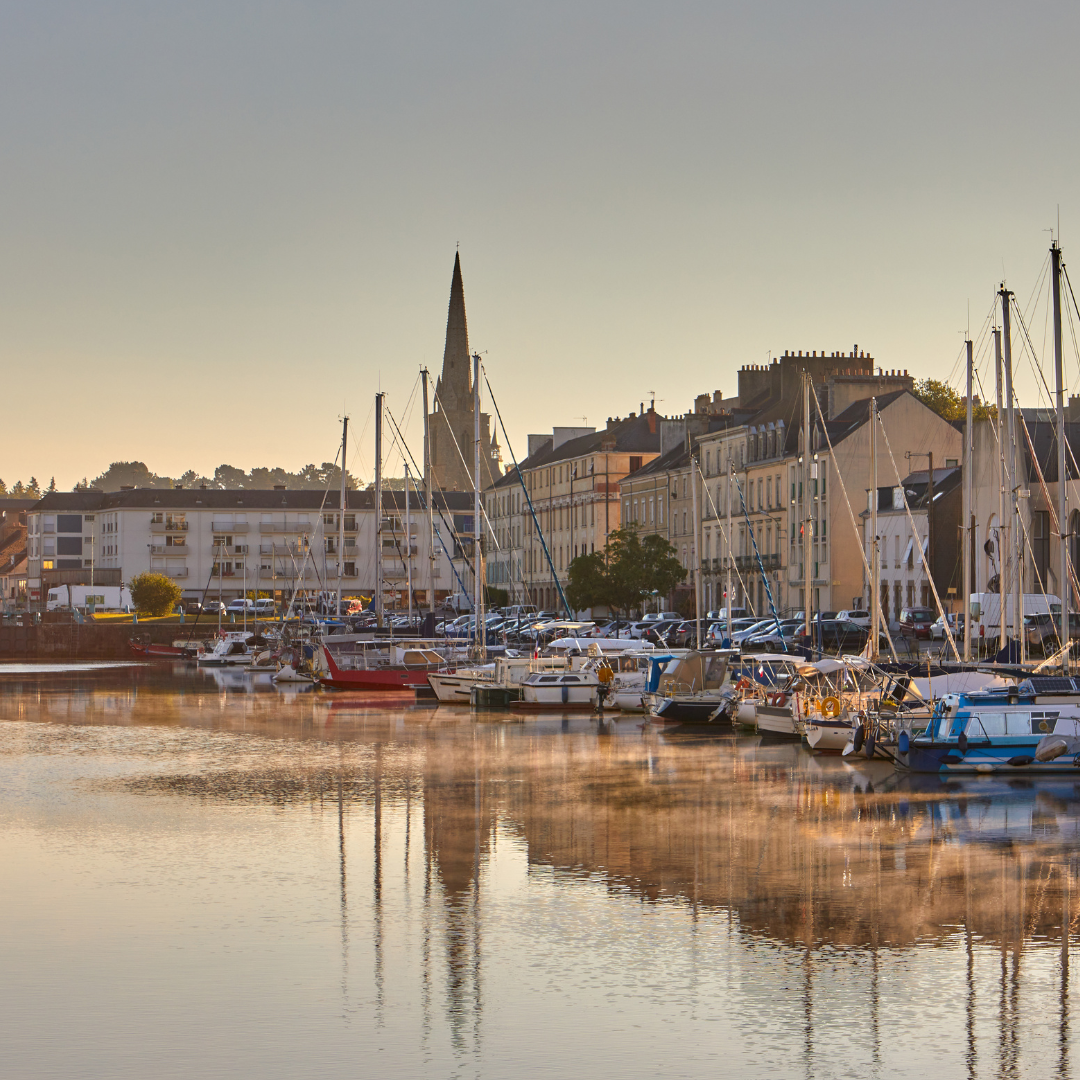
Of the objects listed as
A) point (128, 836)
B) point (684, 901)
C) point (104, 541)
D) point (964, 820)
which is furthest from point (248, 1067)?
point (104, 541)

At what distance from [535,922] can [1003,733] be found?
69.9 feet

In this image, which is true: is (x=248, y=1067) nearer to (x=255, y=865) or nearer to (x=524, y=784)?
(x=255, y=865)

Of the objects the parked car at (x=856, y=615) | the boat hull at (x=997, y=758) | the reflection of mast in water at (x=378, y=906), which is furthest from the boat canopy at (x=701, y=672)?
the parked car at (x=856, y=615)

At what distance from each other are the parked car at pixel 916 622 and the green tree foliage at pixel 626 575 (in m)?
27.5

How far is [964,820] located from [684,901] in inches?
422

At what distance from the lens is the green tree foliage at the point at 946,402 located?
385 feet

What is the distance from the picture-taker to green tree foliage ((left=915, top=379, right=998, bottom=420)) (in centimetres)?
11734

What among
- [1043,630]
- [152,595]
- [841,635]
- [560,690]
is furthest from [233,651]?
[1043,630]

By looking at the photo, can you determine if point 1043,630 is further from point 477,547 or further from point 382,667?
point 382,667

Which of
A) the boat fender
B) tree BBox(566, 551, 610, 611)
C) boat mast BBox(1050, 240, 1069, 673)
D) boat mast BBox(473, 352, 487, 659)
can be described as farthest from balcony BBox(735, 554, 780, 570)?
the boat fender

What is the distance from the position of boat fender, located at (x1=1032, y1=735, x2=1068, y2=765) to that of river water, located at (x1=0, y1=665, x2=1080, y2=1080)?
5.54ft

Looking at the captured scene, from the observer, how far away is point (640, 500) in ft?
463

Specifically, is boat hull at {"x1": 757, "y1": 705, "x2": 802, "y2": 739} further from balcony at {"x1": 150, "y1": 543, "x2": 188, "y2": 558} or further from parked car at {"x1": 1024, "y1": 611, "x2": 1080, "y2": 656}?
balcony at {"x1": 150, "y1": 543, "x2": 188, "y2": 558}

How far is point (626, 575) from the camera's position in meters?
114
